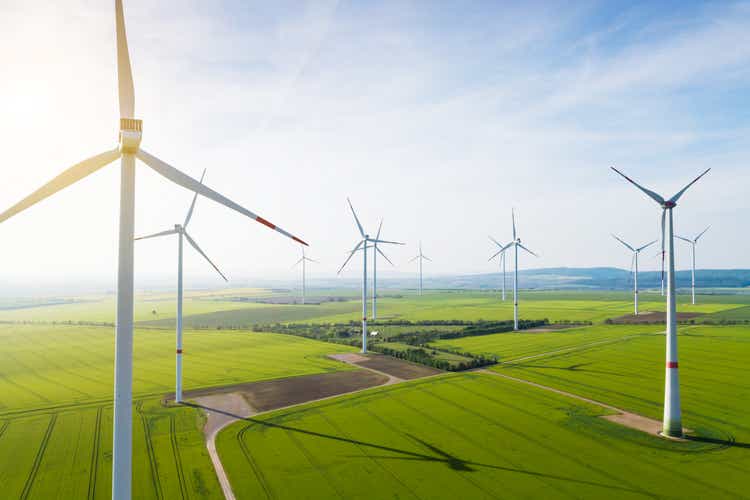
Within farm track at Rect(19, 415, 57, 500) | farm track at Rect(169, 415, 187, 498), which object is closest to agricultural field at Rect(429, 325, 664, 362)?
farm track at Rect(169, 415, 187, 498)

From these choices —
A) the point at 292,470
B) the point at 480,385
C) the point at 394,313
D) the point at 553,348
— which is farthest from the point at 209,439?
the point at 394,313

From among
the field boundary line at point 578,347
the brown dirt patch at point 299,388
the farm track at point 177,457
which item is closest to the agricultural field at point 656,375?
the field boundary line at point 578,347

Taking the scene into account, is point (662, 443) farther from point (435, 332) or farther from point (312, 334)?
point (312, 334)

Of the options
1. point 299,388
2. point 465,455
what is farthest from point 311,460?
point 299,388

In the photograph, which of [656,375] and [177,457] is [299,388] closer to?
[177,457]

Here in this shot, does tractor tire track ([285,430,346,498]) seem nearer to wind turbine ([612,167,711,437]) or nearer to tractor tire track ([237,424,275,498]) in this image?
tractor tire track ([237,424,275,498])
